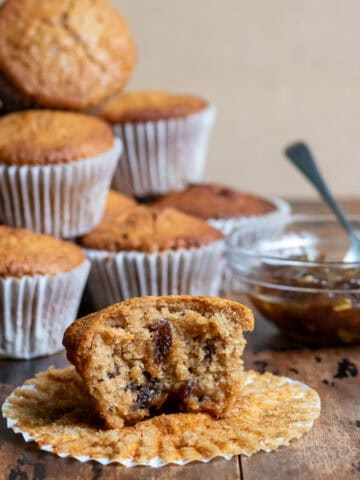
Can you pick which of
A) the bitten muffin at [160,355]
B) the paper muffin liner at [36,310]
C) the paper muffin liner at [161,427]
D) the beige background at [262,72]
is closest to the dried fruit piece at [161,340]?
A: the bitten muffin at [160,355]

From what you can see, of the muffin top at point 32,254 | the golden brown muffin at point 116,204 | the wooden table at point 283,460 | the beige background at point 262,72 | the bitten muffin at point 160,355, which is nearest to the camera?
the wooden table at point 283,460

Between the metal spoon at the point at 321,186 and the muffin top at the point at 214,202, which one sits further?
the muffin top at the point at 214,202

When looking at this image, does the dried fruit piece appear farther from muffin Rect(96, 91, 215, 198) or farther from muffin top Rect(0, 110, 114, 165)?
muffin Rect(96, 91, 215, 198)

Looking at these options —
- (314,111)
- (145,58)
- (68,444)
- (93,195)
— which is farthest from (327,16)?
(68,444)

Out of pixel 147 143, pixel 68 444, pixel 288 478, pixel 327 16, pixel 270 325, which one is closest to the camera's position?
pixel 288 478

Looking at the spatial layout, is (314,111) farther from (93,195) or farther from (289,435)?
(289,435)

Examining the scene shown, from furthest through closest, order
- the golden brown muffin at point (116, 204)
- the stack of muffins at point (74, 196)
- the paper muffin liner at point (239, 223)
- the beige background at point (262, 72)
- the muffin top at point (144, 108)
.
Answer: the beige background at point (262, 72), the muffin top at point (144, 108), the paper muffin liner at point (239, 223), the golden brown muffin at point (116, 204), the stack of muffins at point (74, 196)

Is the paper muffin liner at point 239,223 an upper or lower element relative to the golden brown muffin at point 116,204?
lower

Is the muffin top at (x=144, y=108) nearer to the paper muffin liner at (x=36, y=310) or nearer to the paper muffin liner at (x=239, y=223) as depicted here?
the paper muffin liner at (x=239, y=223)

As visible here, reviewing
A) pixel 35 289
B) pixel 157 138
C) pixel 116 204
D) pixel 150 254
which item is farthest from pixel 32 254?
pixel 157 138
